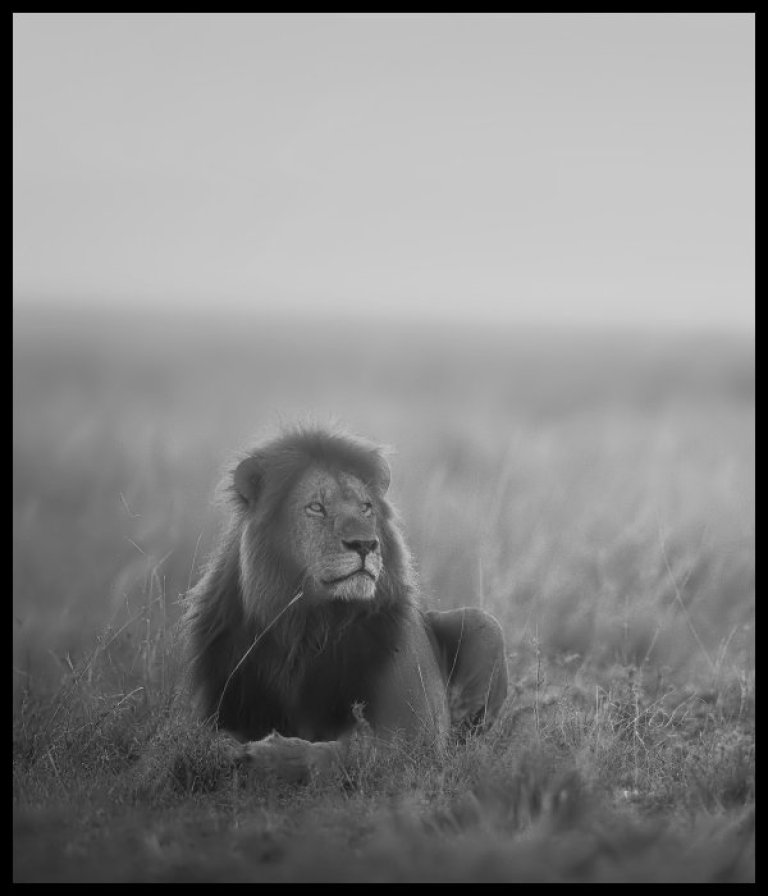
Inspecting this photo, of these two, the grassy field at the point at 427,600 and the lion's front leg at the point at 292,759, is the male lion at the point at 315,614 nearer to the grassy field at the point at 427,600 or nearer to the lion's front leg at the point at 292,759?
the lion's front leg at the point at 292,759

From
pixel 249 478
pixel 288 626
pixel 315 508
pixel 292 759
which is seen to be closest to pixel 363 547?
pixel 315 508

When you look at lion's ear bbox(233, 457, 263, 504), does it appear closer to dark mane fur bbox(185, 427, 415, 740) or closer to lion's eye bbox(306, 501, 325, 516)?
dark mane fur bbox(185, 427, 415, 740)

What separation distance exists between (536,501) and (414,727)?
9.75 m

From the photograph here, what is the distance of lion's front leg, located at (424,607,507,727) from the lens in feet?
22.9

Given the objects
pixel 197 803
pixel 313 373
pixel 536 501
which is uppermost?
pixel 313 373

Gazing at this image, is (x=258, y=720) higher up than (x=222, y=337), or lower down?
lower down

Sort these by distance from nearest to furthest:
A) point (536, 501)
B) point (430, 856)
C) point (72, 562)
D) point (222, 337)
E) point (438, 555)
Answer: point (430, 856)
point (438, 555)
point (72, 562)
point (536, 501)
point (222, 337)

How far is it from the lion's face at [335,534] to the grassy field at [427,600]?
62 cm

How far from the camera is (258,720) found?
6.43 m

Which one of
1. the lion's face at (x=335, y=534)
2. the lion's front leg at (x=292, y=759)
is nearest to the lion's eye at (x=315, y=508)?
the lion's face at (x=335, y=534)

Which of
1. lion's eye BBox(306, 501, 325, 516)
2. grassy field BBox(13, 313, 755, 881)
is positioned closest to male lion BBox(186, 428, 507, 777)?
lion's eye BBox(306, 501, 325, 516)

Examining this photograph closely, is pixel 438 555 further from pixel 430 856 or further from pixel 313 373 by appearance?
pixel 313 373

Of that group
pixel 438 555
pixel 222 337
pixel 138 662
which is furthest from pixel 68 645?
pixel 222 337

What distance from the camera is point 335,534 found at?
6137mm
